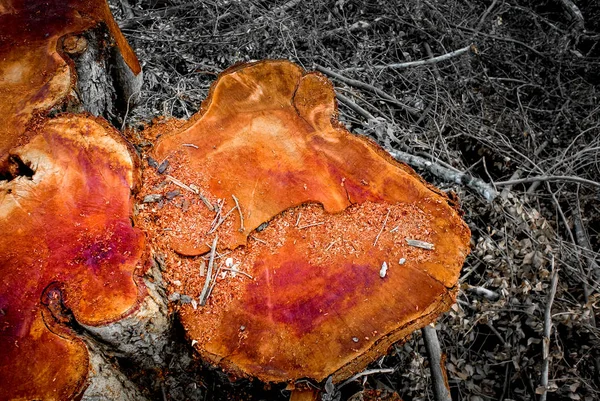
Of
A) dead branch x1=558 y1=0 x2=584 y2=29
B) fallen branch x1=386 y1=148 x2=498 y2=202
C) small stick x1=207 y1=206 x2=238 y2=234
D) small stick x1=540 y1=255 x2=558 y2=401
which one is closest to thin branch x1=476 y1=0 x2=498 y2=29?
dead branch x1=558 y1=0 x2=584 y2=29

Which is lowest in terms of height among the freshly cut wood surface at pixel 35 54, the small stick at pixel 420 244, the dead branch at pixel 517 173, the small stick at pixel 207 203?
the dead branch at pixel 517 173

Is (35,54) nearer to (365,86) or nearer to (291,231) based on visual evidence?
(291,231)

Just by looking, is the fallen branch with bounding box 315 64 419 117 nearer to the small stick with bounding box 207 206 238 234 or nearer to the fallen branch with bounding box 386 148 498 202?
the fallen branch with bounding box 386 148 498 202

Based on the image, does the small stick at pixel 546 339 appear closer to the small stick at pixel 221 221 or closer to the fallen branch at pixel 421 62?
the small stick at pixel 221 221

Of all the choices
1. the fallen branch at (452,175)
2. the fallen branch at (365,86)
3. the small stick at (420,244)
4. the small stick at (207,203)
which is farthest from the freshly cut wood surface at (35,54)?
the fallen branch at (452,175)

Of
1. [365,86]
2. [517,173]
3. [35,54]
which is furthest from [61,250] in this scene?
[517,173]

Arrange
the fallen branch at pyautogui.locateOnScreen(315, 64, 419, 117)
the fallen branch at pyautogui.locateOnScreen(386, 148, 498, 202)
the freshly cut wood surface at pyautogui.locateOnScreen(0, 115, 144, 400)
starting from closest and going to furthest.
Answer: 1. the freshly cut wood surface at pyautogui.locateOnScreen(0, 115, 144, 400)
2. the fallen branch at pyautogui.locateOnScreen(386, 148, 498, 202)
3. the fallen branch at pyautogui.locateOnScreen(315, 64, 419, 117)

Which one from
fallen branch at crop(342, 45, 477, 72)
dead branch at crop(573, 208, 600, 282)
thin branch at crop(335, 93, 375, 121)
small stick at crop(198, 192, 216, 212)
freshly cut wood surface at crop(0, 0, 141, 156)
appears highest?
freshly cut wood surface at crop(0, 0, 141, 156)
